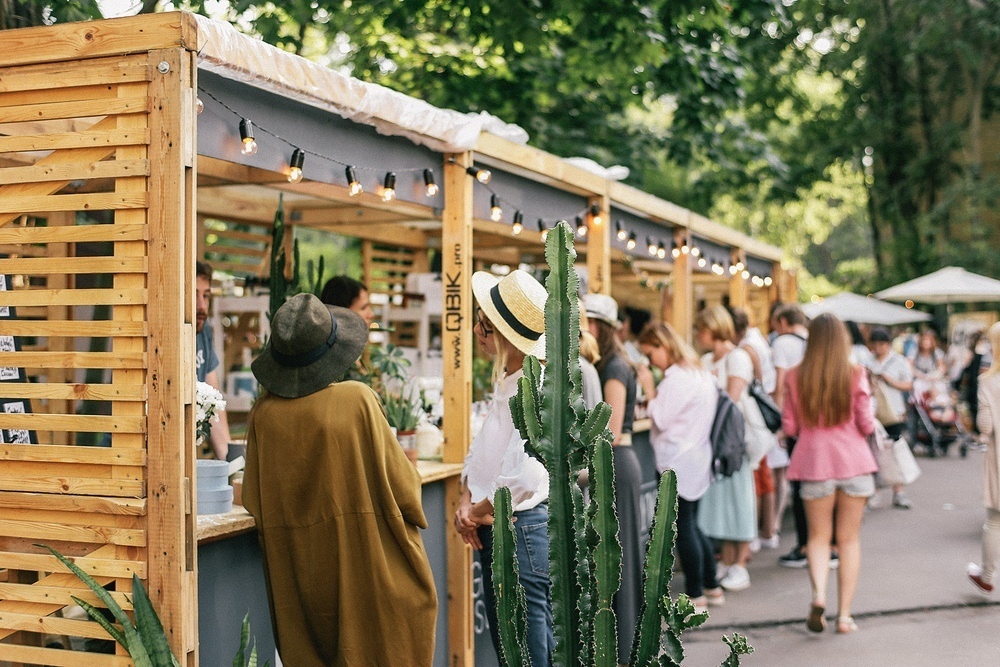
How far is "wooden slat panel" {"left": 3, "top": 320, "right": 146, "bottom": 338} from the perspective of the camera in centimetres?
345

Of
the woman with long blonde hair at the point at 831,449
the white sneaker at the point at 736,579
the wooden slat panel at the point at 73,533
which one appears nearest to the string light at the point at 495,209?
the woman with long blonde hair at the point at 831,449

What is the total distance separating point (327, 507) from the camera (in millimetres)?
3736

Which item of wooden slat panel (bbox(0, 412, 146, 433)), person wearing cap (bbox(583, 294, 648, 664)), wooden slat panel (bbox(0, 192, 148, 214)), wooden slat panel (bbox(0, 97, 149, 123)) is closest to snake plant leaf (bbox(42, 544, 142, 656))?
wooden slat panel (bbox(0, 412, 146, 433))

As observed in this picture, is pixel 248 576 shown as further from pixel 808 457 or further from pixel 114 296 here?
pixel 808 457

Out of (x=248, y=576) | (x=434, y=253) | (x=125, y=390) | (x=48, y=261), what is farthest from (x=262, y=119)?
(x=434, y=253)

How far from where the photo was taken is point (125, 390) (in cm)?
347

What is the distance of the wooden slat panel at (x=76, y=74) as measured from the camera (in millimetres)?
3469

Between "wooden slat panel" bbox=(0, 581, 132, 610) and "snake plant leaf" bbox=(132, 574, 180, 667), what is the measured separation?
0.10 metres

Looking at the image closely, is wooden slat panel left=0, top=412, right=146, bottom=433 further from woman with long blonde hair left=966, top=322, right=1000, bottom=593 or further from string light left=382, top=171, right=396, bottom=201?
woman with long blonde hair left=966, top=322, right=1000, bottom=593

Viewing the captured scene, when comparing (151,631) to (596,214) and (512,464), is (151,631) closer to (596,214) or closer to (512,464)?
(512,464)

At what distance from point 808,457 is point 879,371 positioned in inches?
225

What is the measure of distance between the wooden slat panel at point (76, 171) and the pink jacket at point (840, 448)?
4.44 m

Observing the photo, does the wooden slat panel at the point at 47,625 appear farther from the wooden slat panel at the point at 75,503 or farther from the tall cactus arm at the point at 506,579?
the tall cactus arm at the point at 506,579

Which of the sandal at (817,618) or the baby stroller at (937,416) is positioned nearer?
the sandal at (817,618)
